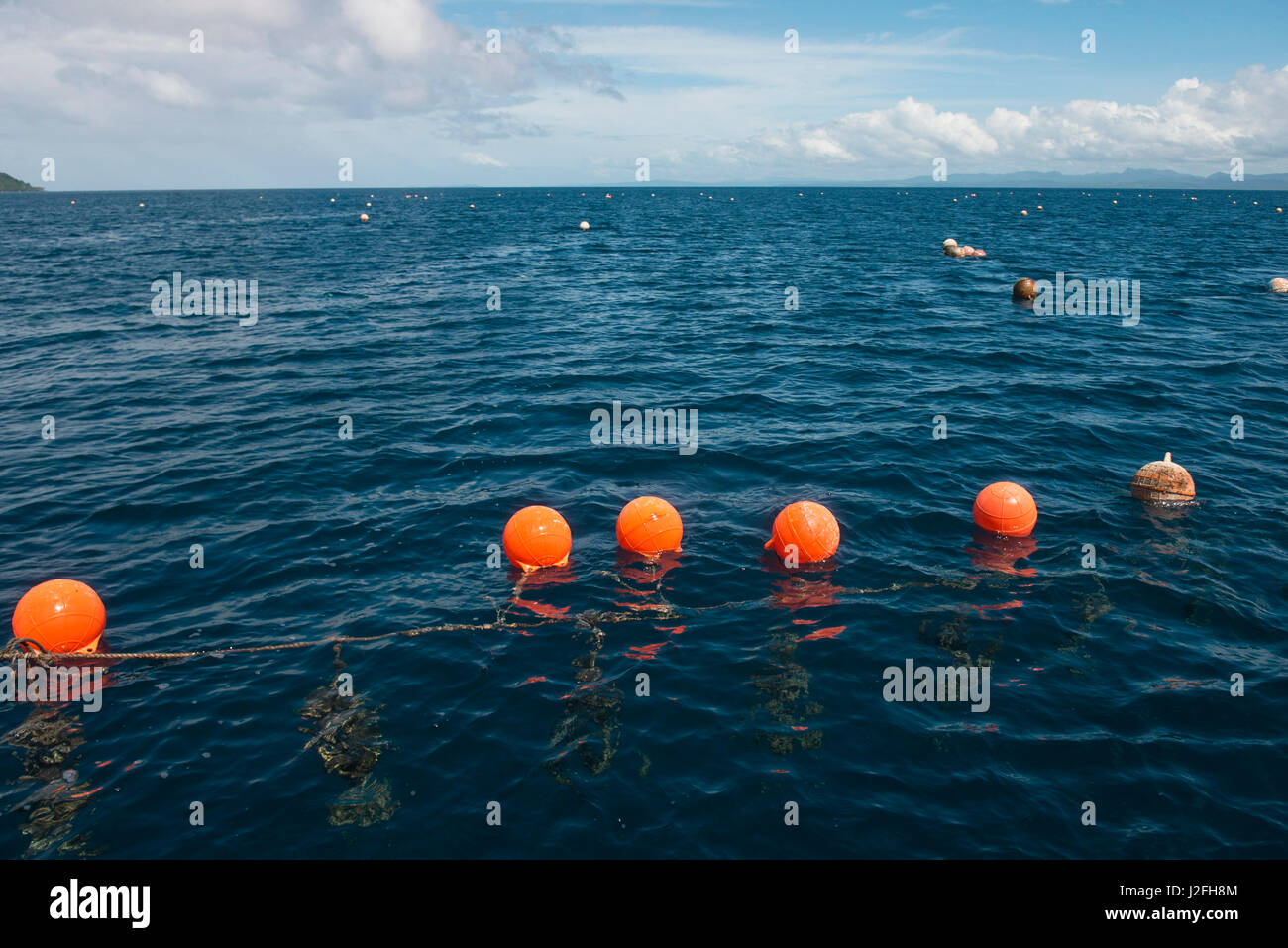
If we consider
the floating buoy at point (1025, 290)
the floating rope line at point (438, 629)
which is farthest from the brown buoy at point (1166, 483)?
the floating buoy at point (1025, 290)

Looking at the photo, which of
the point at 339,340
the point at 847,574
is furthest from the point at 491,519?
the point at 339,340

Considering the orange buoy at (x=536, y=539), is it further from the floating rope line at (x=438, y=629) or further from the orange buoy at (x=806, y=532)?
the orange buoy at (x=806, y=532)

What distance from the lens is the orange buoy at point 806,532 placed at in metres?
15.5

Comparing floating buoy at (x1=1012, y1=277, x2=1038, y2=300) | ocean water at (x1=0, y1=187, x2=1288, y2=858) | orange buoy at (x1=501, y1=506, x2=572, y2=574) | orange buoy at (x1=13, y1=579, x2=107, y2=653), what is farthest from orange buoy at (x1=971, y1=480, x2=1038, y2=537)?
floating buoy at (x1=1012, y1=277, x2=1038, y2=300)

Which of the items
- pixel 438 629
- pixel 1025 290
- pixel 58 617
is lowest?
pixel 438 629

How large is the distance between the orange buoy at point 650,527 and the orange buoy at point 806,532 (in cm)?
217

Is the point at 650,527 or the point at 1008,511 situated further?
the point at 1008,511

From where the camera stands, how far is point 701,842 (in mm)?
9500

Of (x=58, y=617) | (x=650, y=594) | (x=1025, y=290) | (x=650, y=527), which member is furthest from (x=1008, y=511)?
(x=1025, y=290)

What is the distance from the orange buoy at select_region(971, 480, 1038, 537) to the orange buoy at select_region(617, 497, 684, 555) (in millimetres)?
6779

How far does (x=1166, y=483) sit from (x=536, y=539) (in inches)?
574

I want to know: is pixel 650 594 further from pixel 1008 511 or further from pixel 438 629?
pixel 1008 511

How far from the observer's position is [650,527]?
15984 mm
